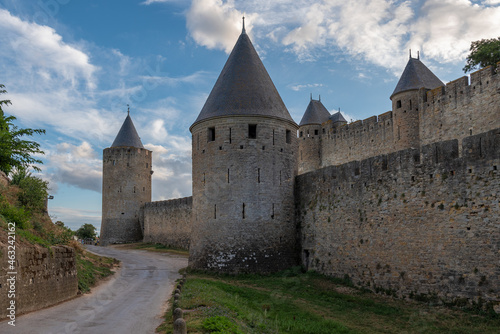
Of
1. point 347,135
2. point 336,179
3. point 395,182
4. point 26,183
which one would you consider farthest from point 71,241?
point 347,135

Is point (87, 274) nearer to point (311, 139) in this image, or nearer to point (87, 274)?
point (87, 274)

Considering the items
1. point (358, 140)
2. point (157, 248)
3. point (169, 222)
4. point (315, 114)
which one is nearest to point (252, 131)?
point (358, 140)

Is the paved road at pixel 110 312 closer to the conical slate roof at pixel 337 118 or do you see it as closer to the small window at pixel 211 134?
the small window at pixel 211 134

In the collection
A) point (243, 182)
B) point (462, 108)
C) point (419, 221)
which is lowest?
point (419, 221)

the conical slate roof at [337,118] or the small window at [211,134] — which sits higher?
the conical slate roof at [337,118]

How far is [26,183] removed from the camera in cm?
2069

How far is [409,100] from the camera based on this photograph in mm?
31781

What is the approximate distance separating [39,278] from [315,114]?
3596 cm

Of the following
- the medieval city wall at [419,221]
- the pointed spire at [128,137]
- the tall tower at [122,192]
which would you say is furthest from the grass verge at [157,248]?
the medieval city wall at [419,221]

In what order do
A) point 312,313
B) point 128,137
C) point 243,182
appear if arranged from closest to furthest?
point 312,313, point 243,182, point 128,137

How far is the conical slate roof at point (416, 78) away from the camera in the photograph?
104 ft

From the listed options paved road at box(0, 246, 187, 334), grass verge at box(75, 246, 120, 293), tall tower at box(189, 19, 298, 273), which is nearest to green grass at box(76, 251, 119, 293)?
grass verge at box(75, 246, 120, 293)

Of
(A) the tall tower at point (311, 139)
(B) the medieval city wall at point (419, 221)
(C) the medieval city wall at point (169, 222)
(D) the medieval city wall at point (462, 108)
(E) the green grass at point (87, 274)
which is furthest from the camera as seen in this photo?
(A) the tall tower at point (311, 139)

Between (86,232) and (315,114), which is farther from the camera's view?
(86,232)
